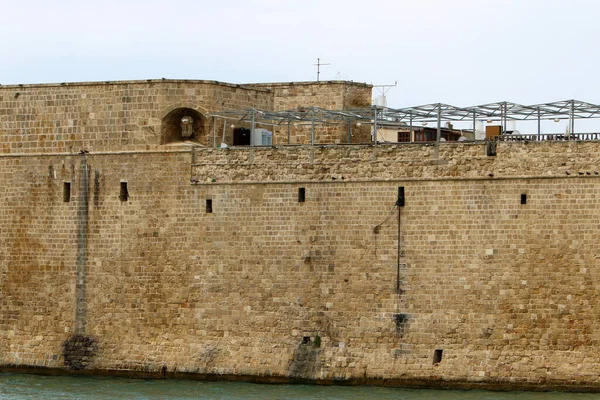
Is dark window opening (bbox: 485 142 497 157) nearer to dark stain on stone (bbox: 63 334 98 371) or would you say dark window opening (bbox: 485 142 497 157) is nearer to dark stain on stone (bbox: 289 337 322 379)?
dark stain on stone (bbox: 289 337 322 379)

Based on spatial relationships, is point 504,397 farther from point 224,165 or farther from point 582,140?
point 224,165

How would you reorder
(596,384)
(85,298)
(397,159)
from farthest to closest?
(85,298)
(397,159)
(596,384)

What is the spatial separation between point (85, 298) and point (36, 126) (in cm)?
393

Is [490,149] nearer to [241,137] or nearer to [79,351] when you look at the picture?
[241,137]

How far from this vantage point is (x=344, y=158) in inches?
1437

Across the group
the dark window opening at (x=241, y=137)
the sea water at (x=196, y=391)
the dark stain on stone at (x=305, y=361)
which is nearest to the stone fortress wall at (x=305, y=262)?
the dark stain on stone at (x=305, y=361)

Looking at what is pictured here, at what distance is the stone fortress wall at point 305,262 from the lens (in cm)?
3434

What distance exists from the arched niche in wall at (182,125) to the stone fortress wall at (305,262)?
0.35 m

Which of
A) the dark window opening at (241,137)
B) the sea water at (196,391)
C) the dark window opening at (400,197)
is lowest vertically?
the sea water at (196,391)

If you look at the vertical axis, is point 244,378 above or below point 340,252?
below

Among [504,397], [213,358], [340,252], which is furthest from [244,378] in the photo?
[504,397]

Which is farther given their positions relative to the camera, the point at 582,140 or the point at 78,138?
the point at 78,138

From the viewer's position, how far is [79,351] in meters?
38.7

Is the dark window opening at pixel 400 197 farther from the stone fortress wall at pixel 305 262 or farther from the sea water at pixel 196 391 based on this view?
the sea water at pixel 196 391
